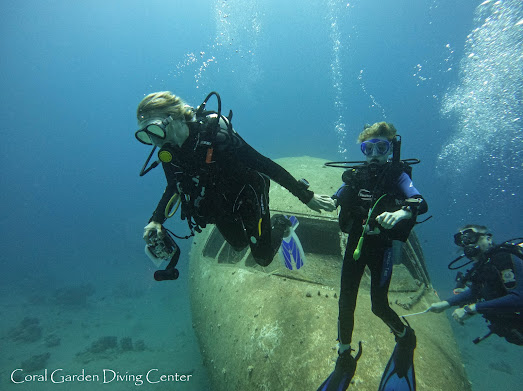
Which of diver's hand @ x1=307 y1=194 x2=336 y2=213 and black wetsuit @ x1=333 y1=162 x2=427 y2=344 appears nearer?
black wetsuit @ x1=333 y1=162 x2=427 y2=344

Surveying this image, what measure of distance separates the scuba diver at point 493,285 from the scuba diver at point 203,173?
7.73 feet

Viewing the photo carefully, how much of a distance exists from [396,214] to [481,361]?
14696 millimetres

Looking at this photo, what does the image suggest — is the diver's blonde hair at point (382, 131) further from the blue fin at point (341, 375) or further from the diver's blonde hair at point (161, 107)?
the blue fin at point (341, 375)

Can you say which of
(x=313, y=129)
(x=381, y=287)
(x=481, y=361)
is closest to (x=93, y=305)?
(x=381, y=287)

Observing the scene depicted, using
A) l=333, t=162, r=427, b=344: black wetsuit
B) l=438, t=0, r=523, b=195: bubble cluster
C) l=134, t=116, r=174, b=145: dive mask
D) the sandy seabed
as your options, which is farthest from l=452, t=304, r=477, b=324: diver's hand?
l=438, t=0, r=523, b=195: bubble cluster

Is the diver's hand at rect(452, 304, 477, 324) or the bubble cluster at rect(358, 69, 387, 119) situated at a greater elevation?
the bubble cluster at rect(358, 69, 387, 119)

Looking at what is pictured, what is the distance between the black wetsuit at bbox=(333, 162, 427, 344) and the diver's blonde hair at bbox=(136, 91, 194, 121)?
1.99 metres

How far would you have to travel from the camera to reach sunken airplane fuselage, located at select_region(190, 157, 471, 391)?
2.88 metres

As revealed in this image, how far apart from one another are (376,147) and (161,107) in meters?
2.36

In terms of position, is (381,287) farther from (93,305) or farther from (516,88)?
(516,88)

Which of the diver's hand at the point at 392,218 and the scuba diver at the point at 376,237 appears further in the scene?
the scuba diver at the point at 376,237

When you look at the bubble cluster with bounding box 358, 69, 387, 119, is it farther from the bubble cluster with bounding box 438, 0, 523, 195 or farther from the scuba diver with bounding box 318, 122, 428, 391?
the scuba diver with bounding box 318, 122, 428, 391

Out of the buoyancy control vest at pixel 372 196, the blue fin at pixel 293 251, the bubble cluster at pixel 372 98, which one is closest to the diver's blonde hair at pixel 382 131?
the buoyancy control vest at pixel 372 196

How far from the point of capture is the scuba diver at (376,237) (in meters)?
2.57
